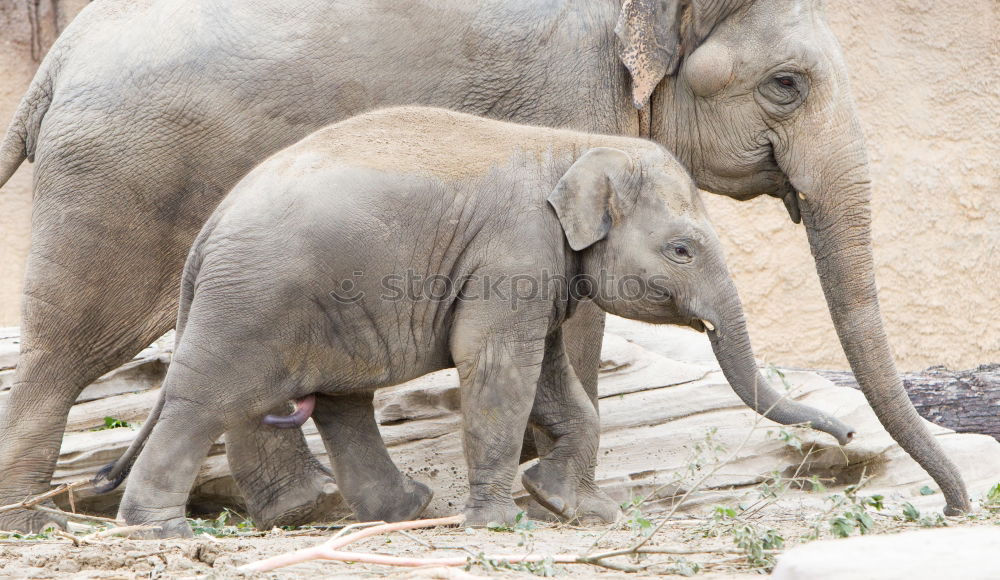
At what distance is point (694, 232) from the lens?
449cm

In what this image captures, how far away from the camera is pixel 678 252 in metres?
4.51

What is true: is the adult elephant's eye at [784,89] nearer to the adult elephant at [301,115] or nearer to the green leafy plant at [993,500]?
A: the adult elephant at [301,115]

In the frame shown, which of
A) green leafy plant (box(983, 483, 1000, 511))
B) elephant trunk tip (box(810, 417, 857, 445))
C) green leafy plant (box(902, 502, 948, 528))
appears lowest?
green leafy plant (box(983, 483, 1000, 511))

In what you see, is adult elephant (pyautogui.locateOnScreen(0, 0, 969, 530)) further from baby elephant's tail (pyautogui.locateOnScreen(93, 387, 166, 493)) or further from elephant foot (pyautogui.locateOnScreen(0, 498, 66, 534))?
baby elephant's tail (pyautogui.locateOnScreen(93, 387, 166, 493))

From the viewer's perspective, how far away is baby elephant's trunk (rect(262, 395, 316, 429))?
445cm

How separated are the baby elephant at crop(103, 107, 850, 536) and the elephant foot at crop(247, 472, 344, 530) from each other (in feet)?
2.36

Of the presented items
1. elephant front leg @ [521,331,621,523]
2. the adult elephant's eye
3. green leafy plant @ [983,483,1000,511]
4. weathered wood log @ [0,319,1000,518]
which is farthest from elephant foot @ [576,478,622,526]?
the adult elephant's eye

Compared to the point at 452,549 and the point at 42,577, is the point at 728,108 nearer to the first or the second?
the point at 452,549

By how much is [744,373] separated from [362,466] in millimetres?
1406

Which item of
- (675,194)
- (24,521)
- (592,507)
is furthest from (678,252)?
(24,521)

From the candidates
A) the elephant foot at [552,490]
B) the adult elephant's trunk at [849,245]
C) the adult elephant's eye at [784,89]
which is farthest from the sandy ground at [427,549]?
the adult elephant's eye at [784,89]

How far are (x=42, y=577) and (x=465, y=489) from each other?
7.94 ft

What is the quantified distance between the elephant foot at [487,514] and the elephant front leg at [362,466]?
478 mm

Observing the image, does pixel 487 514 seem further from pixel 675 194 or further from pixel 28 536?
pixel 28 536
